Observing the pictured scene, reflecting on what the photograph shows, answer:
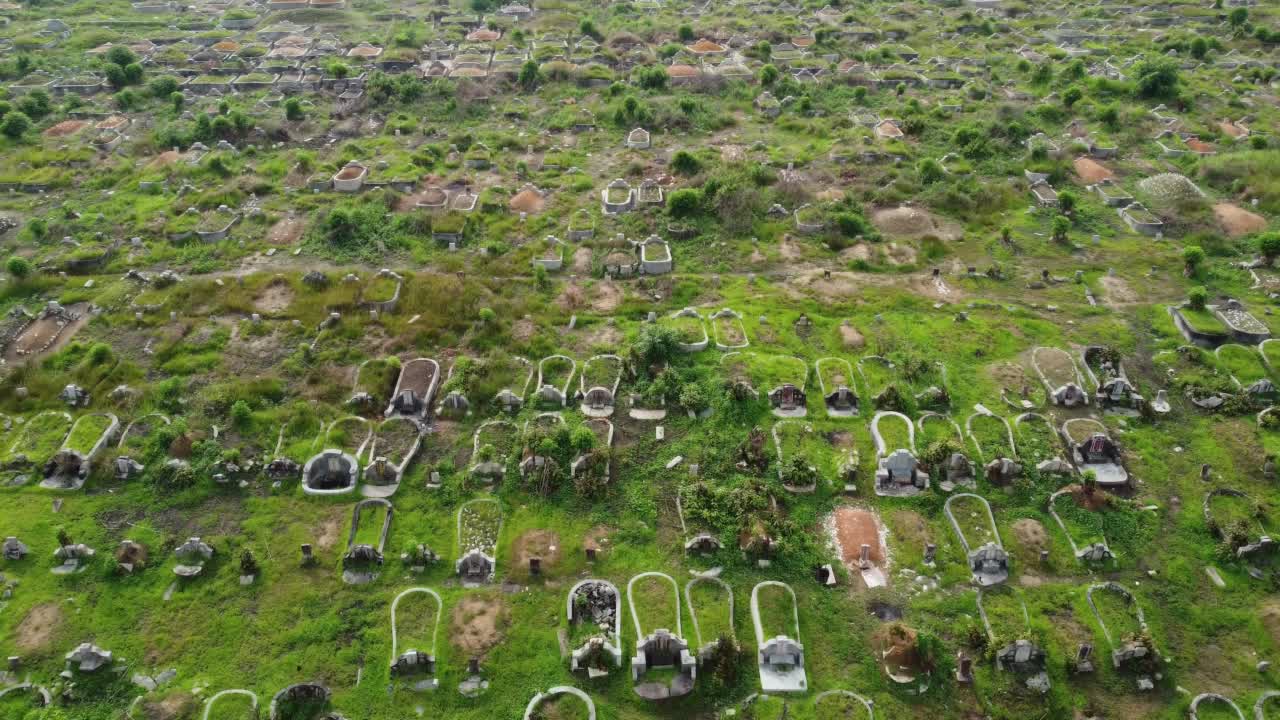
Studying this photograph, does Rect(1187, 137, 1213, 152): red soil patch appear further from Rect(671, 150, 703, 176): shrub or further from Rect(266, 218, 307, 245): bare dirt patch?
Rect(266, 218, 307, 245): bare dirt patch

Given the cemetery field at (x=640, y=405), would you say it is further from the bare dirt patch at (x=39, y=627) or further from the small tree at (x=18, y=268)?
the small tree at (x=18, y=268)

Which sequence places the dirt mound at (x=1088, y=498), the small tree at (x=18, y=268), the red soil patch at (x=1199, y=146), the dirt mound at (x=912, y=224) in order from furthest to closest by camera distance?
the red soil patch at (x=1199, y=146) → the dirt mound at (x=912, y=224) → the small tree at (x=18, y=268) → the dirt mound at (x=1088, y=498)

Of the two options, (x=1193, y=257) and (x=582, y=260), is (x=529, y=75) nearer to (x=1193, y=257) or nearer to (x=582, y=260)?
(x=582, y=260)

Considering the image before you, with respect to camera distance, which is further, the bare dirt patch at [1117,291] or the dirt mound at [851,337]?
the bare dirt patch at [1117,291]

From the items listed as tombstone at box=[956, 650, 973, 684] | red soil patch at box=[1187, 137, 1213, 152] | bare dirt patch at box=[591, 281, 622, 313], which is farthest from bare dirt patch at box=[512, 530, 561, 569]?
red soil patch at box=[1187, 137, 1213, 152]

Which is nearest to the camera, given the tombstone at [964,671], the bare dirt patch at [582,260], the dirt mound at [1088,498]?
the tombstone at [964,671]

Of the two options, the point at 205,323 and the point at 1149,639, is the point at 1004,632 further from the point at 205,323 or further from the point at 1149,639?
the point at 205,323

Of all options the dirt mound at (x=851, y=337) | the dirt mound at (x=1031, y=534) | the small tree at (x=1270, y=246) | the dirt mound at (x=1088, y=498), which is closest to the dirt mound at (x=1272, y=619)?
the dirt mound at (x=1088, y=498)

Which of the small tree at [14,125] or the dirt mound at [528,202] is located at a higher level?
the small tree at [14,125]
